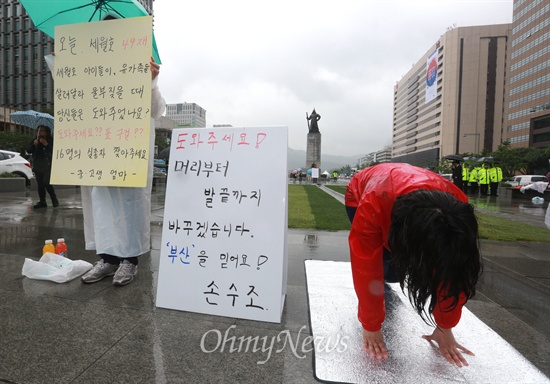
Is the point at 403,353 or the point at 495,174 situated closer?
the point at 403,353

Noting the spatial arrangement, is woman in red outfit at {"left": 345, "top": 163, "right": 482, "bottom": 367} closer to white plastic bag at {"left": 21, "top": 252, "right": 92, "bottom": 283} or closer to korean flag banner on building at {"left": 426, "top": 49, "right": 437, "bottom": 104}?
white plastic bag at {"left": 21, "top": 252, "right": 92, "bottom": 283}

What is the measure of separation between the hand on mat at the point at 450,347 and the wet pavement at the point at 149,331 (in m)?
0.38

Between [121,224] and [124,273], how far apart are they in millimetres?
417

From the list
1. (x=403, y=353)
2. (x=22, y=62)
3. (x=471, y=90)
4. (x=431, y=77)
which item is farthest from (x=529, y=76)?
(x=22, y=62)

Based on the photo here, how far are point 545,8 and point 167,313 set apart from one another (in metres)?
88.2

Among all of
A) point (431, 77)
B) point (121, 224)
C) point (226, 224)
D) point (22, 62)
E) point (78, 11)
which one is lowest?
point (121, 224)

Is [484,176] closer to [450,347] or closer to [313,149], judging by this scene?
[450,347]

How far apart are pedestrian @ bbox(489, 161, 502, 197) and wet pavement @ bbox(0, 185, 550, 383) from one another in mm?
13921

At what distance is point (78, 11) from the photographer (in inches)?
106

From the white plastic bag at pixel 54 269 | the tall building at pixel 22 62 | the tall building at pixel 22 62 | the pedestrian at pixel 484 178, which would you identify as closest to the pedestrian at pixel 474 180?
the pedestrian at pixel 484 178

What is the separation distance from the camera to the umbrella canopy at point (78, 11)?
259 cm

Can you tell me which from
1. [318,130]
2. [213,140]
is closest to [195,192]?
[213,140]

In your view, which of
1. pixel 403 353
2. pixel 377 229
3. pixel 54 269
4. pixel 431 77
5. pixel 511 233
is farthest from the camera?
pixel 431 77

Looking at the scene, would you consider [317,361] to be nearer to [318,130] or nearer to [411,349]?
[411,349]
